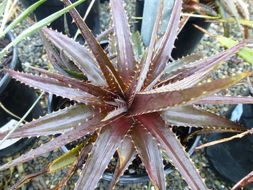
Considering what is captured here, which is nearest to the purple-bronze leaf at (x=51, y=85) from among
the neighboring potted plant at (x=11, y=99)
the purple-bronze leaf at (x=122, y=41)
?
the purple-bronze leaf at (x=122, y=41)

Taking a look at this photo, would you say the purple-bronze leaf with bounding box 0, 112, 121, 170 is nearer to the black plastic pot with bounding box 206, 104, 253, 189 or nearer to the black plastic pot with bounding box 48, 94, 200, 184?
the black plastic pot with bounding box 48, 94, 200, 184

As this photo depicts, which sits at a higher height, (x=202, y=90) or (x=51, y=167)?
(x=202, y=90)

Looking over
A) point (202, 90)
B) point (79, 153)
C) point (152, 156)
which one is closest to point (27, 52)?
point (79, 153)

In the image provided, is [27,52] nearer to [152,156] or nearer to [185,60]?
[185,60]

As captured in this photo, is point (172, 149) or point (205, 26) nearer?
point (172, 149)

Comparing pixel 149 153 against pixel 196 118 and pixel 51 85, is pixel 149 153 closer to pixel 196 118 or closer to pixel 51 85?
pixel 196 118

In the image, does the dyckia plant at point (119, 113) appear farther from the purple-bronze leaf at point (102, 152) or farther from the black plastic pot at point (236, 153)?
the black plastic pot at point (236, 153)

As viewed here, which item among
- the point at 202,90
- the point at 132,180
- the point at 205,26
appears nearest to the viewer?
the point at 202,90

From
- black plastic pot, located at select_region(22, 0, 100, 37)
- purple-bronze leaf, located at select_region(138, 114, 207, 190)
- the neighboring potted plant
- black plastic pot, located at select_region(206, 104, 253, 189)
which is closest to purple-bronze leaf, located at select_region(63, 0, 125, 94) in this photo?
purple-bronze leaf, located at select_region(138, 114, 207, 190)
